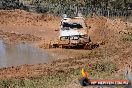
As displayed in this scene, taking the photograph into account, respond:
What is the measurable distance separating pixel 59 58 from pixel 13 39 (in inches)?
298

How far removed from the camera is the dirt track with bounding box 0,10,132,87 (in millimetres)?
16677

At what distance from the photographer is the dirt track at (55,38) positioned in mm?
16677

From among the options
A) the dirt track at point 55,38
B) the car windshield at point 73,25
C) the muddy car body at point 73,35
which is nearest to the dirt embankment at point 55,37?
the dirt track at point 55,38

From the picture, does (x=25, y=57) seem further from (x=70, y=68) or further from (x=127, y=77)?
(x=127, y=77)

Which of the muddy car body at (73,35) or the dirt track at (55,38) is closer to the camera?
the dirt track at (55,38)

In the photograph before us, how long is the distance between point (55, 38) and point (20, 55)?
6.64 meters

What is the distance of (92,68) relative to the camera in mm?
16172

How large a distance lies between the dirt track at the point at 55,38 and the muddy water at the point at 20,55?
0.94m

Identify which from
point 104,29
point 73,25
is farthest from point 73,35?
point 104,29

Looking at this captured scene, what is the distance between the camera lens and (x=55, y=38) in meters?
27.8

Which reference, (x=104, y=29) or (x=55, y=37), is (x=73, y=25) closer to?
(x=55, y=37)

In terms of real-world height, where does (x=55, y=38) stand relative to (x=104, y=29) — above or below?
above

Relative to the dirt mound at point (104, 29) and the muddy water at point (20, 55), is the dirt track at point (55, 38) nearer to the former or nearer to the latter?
the dirt mound at point (104, 29)

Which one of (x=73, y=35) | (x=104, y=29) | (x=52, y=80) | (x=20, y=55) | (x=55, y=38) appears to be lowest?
(x=104, y=29)
